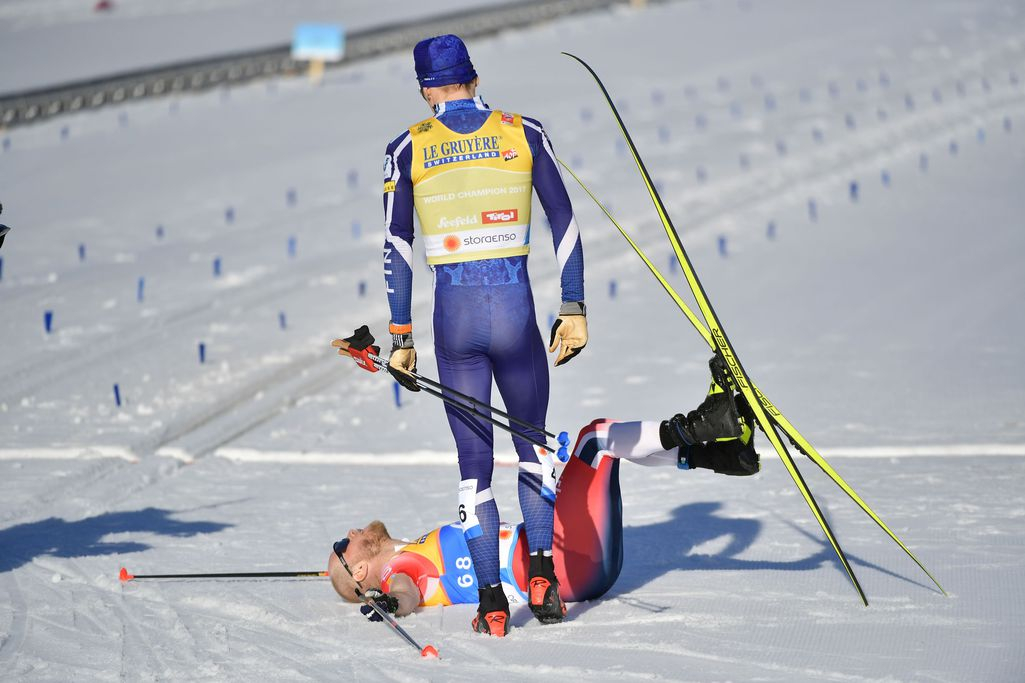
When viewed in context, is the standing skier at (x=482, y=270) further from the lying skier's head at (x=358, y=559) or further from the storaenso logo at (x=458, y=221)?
the lying skier's head at (x=358, y=559)

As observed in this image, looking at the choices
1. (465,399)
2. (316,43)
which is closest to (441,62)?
(465,399)

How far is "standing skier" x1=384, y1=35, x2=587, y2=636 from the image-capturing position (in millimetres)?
4746

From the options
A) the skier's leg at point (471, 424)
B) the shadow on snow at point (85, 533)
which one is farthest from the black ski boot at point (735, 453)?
the shadow on snow at point (85, 533)

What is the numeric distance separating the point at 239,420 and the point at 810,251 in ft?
23.1

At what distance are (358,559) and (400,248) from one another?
4.13ft

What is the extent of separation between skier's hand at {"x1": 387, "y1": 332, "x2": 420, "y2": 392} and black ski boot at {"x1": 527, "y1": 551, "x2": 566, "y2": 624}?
79 centimetres

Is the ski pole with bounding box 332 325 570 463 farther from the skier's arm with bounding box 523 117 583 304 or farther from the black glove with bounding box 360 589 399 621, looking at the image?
the black glove with bounding box 360 589 399 621

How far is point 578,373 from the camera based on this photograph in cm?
979

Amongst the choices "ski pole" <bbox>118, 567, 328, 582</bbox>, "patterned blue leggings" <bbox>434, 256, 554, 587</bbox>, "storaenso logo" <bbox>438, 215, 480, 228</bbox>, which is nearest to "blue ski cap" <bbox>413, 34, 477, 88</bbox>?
"storaenso logo" <bbox>438, 215, 480, 228</bbox>

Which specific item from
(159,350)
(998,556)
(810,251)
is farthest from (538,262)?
(998,556)

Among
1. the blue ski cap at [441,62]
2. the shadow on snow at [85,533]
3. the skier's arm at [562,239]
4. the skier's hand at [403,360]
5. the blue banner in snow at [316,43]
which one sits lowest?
the shadow on snow at [85,533]

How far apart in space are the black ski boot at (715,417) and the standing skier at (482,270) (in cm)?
49

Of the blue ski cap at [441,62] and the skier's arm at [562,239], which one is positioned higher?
the blue ski cap at [441,62]

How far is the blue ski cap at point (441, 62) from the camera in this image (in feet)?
15.7
